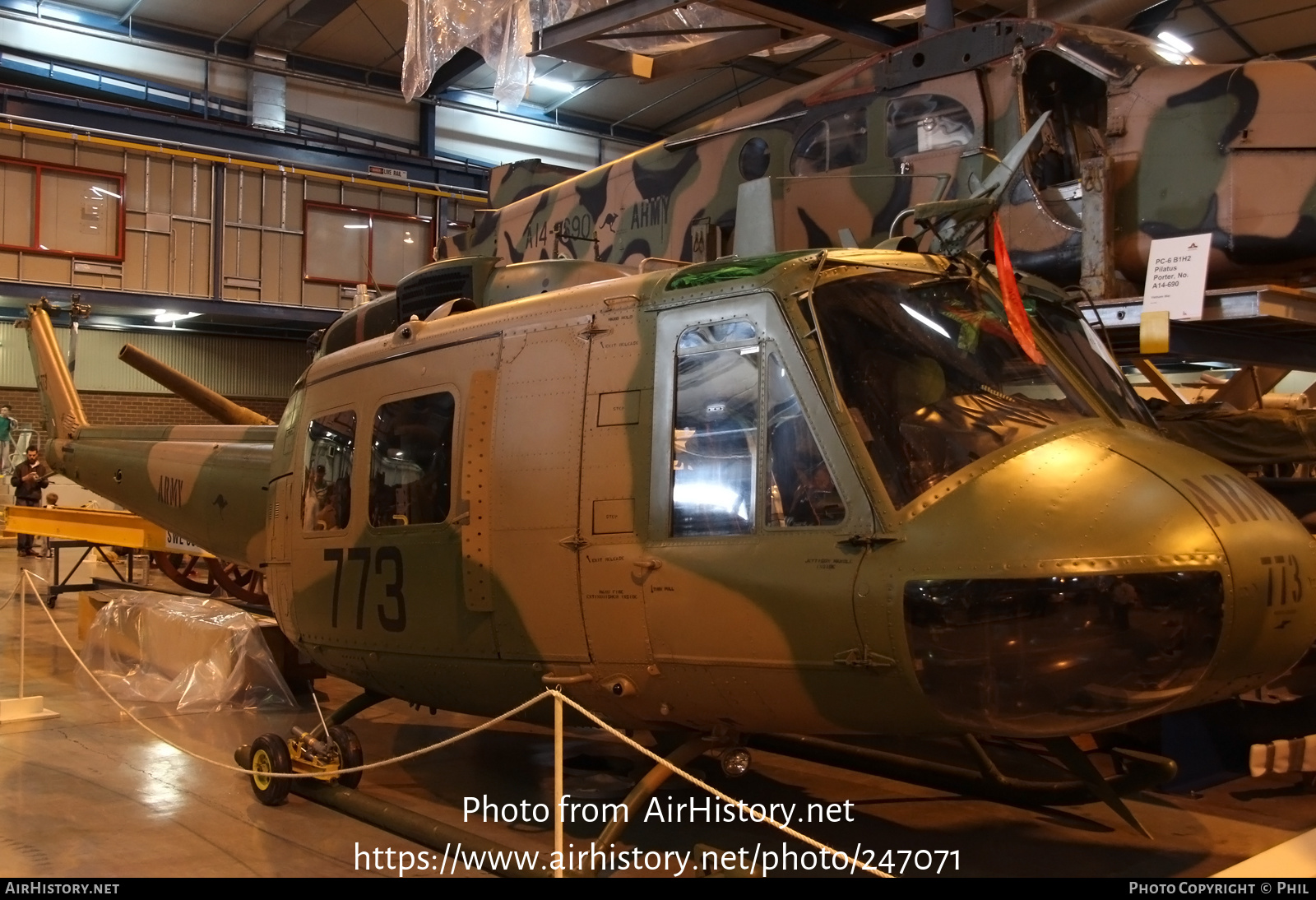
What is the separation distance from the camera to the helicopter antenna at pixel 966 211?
500 centimetres

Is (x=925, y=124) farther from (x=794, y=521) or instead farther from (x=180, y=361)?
(x=180, y=361)

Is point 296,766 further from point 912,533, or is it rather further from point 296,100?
point 296,100

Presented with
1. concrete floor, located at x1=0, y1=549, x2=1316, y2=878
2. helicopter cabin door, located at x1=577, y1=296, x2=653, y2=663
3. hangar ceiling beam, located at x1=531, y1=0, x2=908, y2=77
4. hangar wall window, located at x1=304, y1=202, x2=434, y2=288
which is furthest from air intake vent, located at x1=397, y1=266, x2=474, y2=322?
hangar wall window, located at x1=304, y1=202, x2=434, y2=288

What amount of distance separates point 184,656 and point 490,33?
565 cm

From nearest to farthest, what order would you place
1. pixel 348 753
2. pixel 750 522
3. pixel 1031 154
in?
pixel 750 522, pixel 348 753, pixel 1031 154

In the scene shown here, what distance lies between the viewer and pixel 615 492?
5090 millimetres

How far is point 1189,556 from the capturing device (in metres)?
3.97

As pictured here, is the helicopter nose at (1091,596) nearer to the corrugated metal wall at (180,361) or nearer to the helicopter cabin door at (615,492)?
the helicopter cabin door at (615,492)

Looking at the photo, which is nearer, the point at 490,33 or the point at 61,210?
the point at 490,33

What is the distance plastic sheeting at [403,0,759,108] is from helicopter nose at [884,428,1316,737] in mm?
6392

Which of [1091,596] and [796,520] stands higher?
[796,520]

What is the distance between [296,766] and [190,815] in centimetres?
56

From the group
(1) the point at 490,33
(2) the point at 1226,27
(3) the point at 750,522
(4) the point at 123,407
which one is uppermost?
(2) the point at 1226,27

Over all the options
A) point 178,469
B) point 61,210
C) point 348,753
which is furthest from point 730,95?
point 348,753
